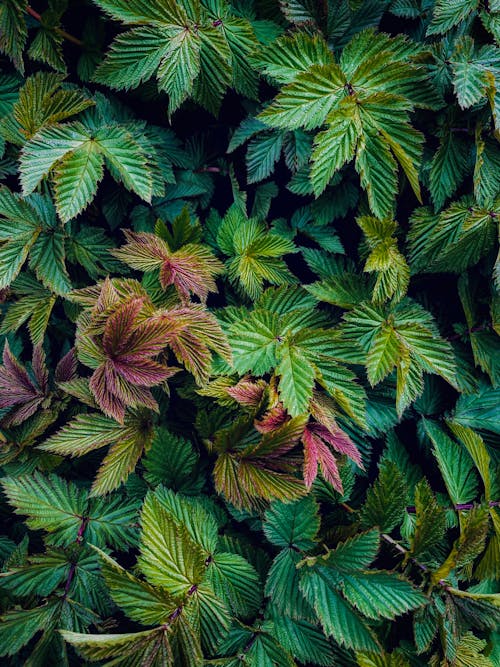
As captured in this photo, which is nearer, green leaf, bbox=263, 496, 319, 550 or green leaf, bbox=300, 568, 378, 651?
green leaf, bbox=300, 568, 378, 651

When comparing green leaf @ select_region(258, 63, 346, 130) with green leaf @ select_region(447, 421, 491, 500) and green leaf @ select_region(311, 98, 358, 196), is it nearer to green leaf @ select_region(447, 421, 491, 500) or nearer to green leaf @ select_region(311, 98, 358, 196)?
green leaf @ select_region(311, 98, 358, 196)

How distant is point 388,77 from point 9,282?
0.90m

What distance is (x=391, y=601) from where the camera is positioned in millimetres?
1040

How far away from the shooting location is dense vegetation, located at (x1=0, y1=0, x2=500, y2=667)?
3.46 ft

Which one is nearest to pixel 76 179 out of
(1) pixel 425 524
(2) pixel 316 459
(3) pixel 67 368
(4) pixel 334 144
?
(3) pixel 67 368

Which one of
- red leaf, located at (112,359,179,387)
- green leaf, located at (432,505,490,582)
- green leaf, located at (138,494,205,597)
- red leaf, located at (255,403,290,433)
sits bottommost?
green leaf, located at (432,505,490,582)

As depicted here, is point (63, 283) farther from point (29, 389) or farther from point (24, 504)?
point (24, 504)

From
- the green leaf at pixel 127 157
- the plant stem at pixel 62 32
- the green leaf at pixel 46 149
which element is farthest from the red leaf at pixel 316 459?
the plant stem at pixel 62 32

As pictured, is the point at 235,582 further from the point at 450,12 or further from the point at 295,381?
the point at 450,12

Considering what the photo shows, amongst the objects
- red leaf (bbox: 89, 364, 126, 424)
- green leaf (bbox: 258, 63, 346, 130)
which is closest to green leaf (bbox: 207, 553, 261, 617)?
red leaf (bbox: 89, 364, 126, 424)

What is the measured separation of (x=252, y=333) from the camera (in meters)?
1.16

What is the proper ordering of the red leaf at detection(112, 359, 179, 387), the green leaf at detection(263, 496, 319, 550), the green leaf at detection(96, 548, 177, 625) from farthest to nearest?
the green leaf at detection(263, 496, 319, 550) < the red leaf at detection(112, 359, 179, 387) < the green leaf at detection(96, 548, 177, 625)

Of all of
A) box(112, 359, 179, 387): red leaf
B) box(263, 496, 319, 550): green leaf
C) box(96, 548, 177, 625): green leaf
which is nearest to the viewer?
box(96, 548, 177, 625): green leaf

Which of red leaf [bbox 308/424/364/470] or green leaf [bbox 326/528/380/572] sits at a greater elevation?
red leaf [bbox 308/424/364/470]
